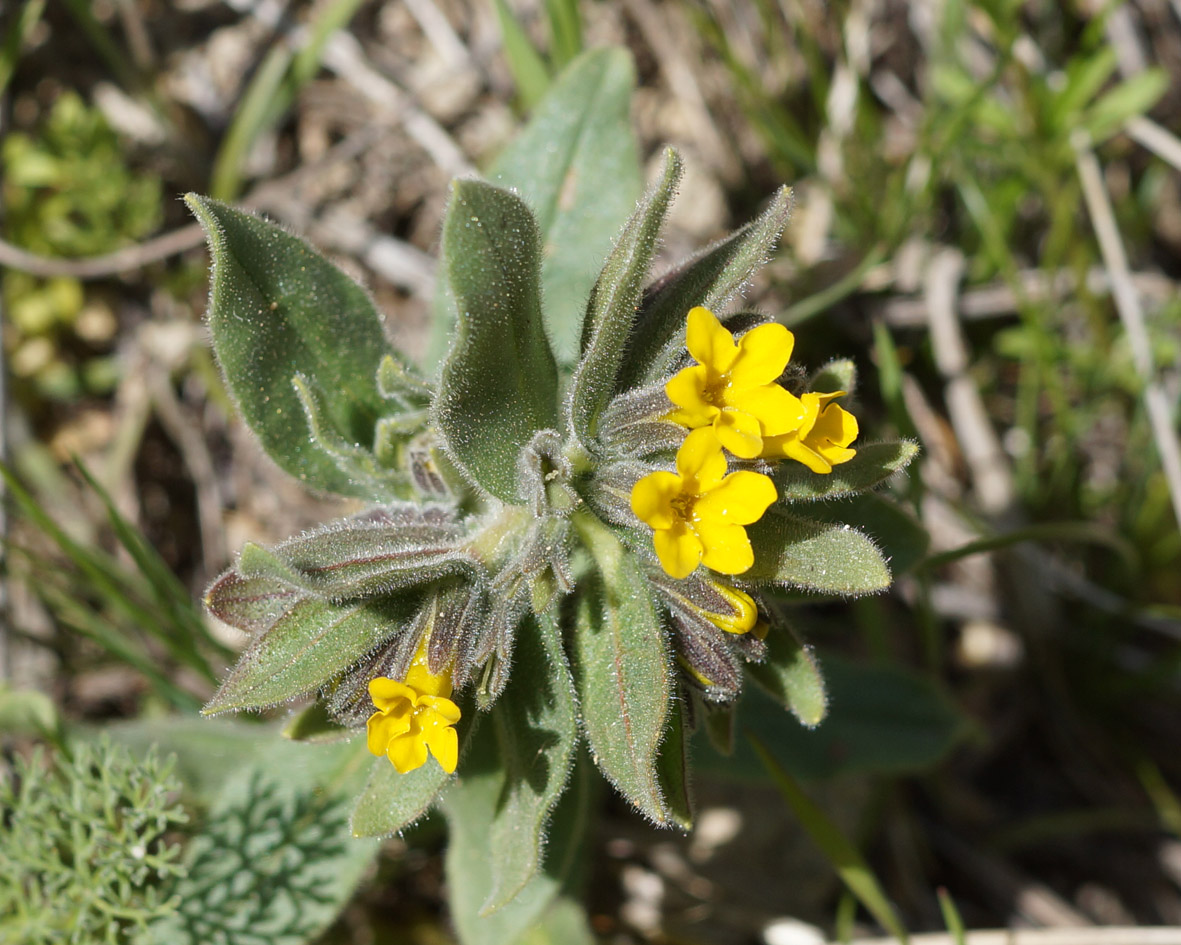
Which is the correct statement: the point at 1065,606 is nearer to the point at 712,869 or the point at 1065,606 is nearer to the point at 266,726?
the point at 712,869

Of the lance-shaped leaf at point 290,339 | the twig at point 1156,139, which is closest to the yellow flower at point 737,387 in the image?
the lance-shaped leaf at point 290,339

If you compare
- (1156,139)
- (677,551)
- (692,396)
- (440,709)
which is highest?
(692,396)

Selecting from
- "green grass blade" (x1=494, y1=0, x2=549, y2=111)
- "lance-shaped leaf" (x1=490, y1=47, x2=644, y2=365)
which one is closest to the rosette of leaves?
"lance-shaped leaf" (x1=490, y1=47, x2=644, y2=365)

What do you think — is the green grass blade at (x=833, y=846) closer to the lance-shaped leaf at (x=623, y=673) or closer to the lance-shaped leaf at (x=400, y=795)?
the lance-shaped leaf at (x=623, y=673)

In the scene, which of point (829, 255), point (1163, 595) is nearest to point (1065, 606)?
point (1163, 595)

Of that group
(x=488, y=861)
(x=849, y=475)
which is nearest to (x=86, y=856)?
(x=488, y=861)

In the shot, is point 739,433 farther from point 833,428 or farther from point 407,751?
point 407,751
